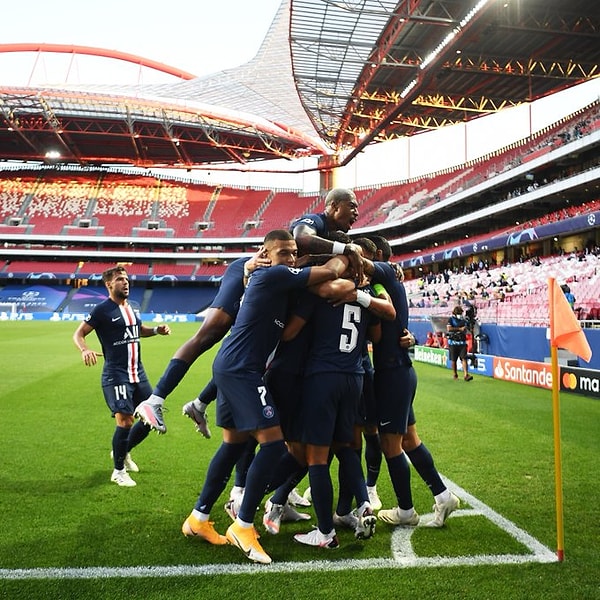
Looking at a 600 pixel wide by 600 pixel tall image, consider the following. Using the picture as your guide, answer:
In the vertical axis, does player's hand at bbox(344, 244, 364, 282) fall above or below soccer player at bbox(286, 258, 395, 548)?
above

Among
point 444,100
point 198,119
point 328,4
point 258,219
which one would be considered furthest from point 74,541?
point 258,219

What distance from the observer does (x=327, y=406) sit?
12.4ft

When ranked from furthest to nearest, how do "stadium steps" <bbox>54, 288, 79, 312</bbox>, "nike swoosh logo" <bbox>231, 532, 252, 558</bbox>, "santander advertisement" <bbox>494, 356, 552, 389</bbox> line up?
"stadium steps" <bbox>54, 288, 79, 312</bbox>, "santander advertisement" <bbox>494, 356, 552, 389</bbox>, "nike swoosh logo" <bbox>231, 532, 252, 558</bbox>

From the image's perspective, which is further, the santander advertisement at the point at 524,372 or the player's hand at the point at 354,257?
the santander advertisement at the point at 524,372

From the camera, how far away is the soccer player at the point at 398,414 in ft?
13.6

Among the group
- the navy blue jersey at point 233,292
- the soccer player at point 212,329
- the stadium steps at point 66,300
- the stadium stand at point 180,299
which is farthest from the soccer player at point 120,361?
the stadium steps at point 66,300

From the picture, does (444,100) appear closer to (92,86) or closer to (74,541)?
(92,86)

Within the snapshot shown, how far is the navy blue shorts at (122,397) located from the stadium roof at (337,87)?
80.5 ft

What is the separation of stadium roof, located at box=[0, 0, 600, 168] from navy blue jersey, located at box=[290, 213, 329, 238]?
2416 cm

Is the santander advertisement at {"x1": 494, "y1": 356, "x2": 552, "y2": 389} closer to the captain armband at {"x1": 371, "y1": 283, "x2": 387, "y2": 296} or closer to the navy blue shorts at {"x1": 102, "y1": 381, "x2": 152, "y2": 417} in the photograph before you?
the captain armband at {"x1": 371, "y1": 283, "x2": 387, "y2": 296}

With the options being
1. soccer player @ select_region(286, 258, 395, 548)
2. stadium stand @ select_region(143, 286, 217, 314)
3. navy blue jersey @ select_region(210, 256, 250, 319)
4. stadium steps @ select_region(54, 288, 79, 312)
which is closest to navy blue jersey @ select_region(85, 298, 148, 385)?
navy blue jersey @ select_region(210, 256, 250, 319)

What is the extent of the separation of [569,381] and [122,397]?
9131 mm

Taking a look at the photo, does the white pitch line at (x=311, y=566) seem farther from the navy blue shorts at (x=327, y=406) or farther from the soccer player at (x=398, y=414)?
the navy blue shorts at (x=327, y=406)

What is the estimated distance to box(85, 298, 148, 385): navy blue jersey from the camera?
5.64 m
